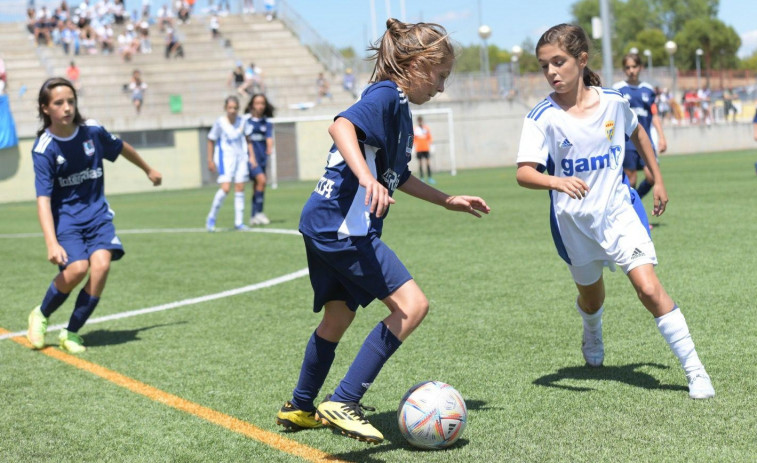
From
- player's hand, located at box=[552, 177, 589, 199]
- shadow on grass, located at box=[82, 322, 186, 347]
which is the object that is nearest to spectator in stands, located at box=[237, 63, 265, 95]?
shadow on grass, located at box=[82, 322, 186, 347]

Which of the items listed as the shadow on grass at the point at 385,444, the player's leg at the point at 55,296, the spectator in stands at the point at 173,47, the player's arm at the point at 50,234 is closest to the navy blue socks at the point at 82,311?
the player's leg at the point at 55,296

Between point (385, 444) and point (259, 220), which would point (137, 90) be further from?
point (385, 444)

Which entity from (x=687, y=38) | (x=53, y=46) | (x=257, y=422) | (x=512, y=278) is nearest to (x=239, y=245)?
(x=512, y=278)

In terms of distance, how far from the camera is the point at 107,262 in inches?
262

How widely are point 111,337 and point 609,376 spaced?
383 cm

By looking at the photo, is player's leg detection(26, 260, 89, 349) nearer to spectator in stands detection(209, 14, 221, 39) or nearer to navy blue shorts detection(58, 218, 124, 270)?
navy blue shorts detection(58, 218, 124, 270)

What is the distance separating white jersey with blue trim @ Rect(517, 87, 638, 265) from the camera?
15.1 feet

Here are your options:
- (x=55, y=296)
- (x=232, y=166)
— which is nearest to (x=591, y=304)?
(x=55, y=296)

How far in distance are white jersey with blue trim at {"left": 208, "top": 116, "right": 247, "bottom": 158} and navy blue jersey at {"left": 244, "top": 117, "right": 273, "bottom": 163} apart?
0.32m

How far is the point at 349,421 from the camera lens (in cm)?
392

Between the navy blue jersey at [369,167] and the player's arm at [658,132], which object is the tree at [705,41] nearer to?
the player's arm at [658,132]

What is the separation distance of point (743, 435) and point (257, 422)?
2.17m

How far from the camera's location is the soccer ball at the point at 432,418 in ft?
12.7

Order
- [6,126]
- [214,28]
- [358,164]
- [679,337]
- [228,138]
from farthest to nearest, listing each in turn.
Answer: [214,28] < [6,126] < [228,138] < [679,337] < [358,164]
